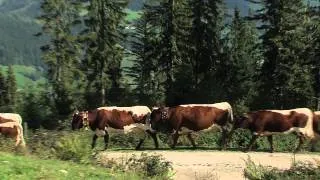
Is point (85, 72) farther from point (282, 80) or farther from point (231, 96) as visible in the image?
point (282, 80)

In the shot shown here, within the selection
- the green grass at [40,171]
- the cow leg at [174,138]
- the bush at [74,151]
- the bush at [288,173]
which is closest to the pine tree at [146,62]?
the cow leg at [174,138]

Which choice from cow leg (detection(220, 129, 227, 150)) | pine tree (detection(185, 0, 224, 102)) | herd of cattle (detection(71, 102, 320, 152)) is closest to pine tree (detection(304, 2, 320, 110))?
pine tree (detection(185, 0, 224, 102))

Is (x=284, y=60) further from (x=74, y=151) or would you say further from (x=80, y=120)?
(x=74, y=151)

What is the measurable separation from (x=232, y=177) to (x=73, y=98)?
49.5 meters

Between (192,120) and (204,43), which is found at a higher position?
(204,43)

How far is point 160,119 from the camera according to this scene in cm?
2822

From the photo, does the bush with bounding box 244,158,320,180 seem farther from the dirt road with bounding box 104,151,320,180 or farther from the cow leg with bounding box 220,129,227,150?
the cow leg with bounding box 220,129,227,150

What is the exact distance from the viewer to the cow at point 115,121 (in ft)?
92.2

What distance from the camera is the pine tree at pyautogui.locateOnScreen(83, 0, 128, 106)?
67062 mm

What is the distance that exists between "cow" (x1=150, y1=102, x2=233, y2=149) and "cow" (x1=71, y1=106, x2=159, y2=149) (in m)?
0.47

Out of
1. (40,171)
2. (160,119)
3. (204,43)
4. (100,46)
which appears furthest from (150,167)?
(100,46)

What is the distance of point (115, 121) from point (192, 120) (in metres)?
3.58

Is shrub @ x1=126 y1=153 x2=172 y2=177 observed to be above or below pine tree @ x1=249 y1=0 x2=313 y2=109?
below

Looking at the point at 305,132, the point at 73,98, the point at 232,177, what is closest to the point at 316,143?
the point at 305,132
